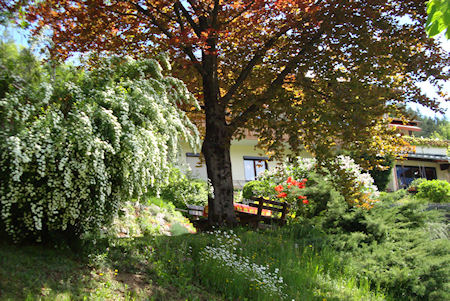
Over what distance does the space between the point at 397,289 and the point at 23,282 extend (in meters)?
6.40

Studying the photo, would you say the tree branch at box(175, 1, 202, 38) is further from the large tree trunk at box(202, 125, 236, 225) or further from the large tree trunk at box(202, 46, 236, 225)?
the large tree trunk at box(202, 125, 236, 225)

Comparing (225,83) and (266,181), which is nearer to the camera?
(225,83)

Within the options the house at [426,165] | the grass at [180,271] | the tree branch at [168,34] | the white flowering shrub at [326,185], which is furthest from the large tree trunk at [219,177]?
the house at [426,165]

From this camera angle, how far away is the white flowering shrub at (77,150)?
16.7 feet

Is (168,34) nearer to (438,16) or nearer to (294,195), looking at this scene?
(294,195)

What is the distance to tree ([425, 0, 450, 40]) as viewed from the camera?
369 cm

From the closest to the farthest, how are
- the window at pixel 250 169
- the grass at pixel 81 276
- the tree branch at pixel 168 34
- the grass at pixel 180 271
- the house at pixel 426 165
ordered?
the grass at pixel 81 276 → the grass at pixel 180 271 → the tree branch at pixel 168 34 → the window at pixel 250 169 → the house at pixel 426 165

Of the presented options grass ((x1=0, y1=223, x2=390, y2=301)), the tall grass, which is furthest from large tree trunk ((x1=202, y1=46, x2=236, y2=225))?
grass ((x1=0, y1=223, x2=390, y2=301))

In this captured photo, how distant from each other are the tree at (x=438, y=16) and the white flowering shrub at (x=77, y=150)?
3771mm

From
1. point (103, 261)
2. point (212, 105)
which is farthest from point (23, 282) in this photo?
point (212, 105)

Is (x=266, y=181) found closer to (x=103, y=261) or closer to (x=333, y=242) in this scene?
(x=333, y=242)

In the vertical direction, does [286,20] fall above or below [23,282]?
above

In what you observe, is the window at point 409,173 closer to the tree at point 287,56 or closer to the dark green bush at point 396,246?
the dark green bush at point 396,246

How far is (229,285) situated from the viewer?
6266mm
